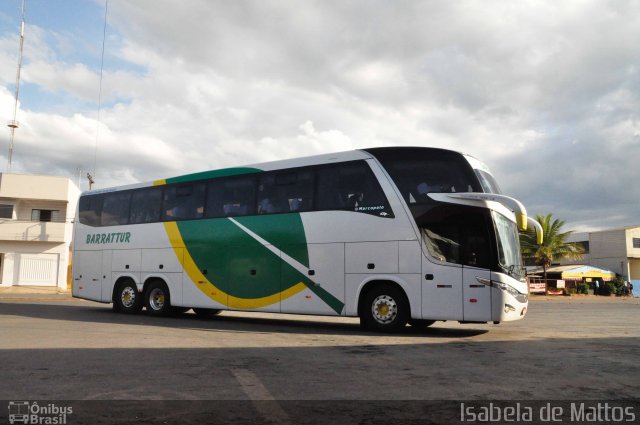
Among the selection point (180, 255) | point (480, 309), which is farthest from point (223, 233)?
point (480, 309)

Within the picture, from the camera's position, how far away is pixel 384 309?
38.0ft

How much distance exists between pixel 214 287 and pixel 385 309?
5143 millimetres

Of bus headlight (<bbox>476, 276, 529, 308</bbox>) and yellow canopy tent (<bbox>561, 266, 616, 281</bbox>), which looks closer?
bus headlight (<bbox>476, 276, 529, 308</bbox>)

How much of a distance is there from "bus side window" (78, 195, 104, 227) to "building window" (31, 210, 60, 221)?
21087mm

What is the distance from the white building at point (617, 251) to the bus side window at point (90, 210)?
2044 inches

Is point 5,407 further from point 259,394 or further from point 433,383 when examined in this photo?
point 433,383

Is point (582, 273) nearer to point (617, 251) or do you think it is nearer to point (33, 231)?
point (617, 251)

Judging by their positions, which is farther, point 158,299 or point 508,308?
point 158,299

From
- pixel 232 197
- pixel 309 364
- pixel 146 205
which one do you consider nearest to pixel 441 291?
pixel 309 364

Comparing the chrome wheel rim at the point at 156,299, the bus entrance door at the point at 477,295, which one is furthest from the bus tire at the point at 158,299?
the bus entrance door at the point at 477,295

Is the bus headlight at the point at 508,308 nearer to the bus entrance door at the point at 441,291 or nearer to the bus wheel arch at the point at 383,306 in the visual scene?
the bus entrance door at the point at 441,291

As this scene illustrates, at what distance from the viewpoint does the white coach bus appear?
10.8 metres

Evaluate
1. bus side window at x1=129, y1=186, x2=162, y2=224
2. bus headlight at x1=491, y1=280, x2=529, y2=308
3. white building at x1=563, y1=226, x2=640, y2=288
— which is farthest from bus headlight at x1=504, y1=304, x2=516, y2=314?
white building at x1=563, y1=226, x2=640, y2=288

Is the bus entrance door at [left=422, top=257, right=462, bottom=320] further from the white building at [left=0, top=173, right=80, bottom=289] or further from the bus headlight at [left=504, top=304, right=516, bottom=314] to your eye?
the white building at [left=0, top=173, right=80, bottom=289]
